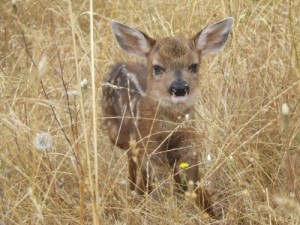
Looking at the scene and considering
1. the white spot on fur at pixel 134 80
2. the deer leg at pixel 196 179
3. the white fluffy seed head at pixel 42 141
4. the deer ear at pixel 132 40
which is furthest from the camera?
the white spot on fur at pixel 134 80

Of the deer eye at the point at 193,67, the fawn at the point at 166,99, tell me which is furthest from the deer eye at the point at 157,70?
the deer eye at the point at 193,67

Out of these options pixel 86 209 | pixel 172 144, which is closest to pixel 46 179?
pixel 86 209

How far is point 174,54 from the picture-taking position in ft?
14.7

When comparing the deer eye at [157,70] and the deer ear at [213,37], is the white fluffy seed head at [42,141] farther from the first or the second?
the deer ear at [213,37]

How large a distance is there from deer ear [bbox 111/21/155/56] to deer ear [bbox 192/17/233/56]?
283 millimetres

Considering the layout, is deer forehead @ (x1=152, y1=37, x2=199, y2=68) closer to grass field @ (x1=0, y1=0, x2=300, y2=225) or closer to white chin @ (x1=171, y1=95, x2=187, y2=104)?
white chin @ (x1=171, y1=95, x2=187, y2=104)

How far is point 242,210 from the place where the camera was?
3.84m

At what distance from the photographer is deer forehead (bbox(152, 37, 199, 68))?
4465 mm

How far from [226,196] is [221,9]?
200 centimetres

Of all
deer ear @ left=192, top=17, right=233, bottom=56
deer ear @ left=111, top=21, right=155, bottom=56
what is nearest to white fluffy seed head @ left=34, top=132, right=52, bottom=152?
deer ear @ left=111, top=21, right=155, bottom=56

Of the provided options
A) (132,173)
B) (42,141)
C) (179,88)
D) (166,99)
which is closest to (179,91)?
(179,88)

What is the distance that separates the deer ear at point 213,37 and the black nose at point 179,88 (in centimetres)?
41

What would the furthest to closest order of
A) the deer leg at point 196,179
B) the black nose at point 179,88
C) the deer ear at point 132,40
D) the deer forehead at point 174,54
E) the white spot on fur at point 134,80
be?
1. the white spot on fur at point 134,80
2. the deer ear at point 132,40
3. the deer forehead at point 174,54
4. the black nose at point 179,88
5. the deer leg at point 196,179

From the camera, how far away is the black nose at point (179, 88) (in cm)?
429
